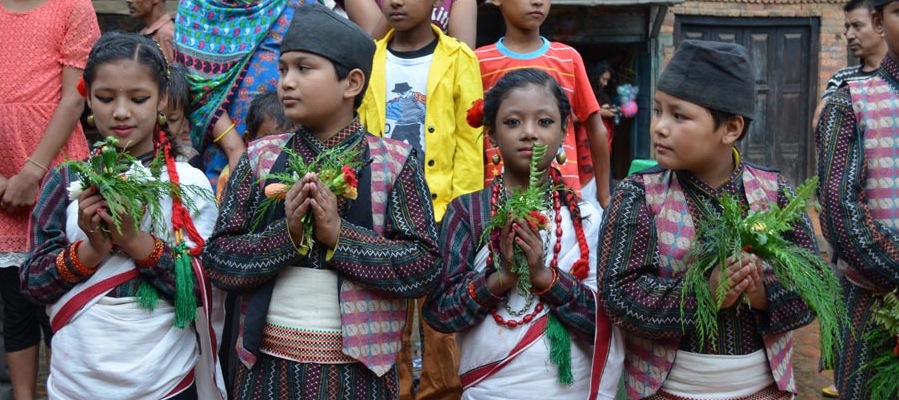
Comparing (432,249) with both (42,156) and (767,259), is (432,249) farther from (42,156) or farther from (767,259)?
(42,156)

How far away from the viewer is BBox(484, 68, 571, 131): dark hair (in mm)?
3639

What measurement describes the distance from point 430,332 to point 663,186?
166cm

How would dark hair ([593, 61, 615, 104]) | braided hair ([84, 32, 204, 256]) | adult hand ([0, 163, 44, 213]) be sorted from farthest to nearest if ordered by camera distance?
dark hair ([593, 61, 615, 104]) → adult hand ([0, 163, 44, 213]) → braided hair ([84, 32, 204, 256])

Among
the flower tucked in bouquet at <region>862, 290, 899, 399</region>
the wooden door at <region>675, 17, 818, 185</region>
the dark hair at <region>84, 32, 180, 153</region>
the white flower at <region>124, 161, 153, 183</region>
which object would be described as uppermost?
the dark hair at <region>84, 32, 180, 153</region>

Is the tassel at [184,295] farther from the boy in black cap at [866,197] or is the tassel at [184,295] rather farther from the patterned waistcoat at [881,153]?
the patterned waistcoat at [881,153]

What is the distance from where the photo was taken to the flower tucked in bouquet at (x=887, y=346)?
3.30 meters

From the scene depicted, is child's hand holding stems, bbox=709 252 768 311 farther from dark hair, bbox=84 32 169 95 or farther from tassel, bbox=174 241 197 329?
dark hair, bbox=84 32 169 95

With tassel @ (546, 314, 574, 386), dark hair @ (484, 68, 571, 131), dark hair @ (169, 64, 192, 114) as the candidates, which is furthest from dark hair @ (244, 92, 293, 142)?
tassel @ (546, 314, 574, 386)

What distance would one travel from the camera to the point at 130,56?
143 inches

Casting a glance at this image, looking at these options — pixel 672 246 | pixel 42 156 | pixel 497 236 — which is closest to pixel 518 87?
pixel 497 236

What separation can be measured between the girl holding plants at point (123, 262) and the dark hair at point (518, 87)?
1025mm

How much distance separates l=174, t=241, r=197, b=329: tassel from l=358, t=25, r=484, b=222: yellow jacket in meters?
1.27

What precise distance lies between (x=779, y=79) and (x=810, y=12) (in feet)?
3.01

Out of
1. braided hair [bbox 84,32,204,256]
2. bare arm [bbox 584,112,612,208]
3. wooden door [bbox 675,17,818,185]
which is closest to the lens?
braided hair [bbox 84,32,204,256]
